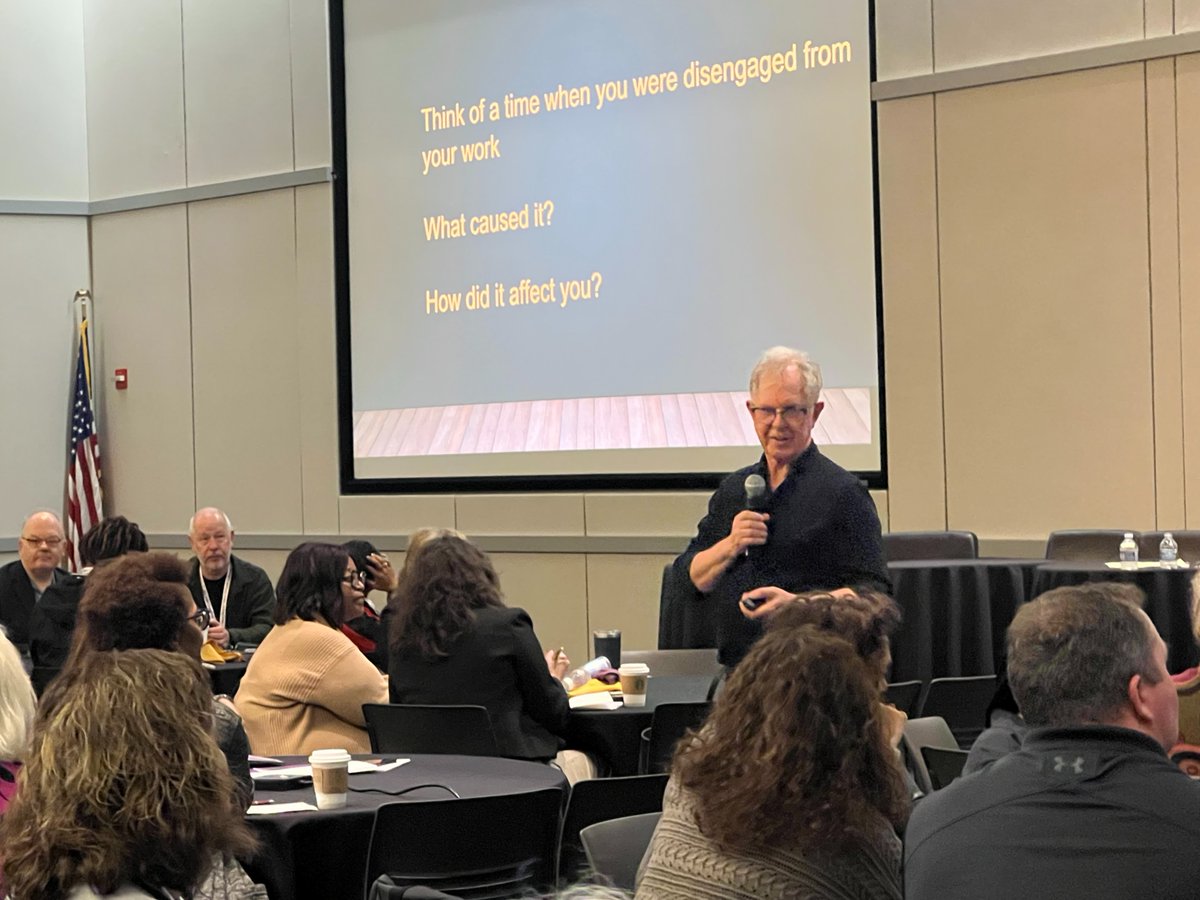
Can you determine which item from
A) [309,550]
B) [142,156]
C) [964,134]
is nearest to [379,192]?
[142,156]

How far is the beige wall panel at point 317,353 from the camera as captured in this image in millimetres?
10125

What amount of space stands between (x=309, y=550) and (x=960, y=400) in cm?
393

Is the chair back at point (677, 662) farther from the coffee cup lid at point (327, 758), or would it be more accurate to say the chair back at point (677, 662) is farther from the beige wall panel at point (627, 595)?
the beige wall panel at point (627, 595)

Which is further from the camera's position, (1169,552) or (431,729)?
(1169,552)

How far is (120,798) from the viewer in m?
2.02

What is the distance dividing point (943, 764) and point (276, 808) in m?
1.54

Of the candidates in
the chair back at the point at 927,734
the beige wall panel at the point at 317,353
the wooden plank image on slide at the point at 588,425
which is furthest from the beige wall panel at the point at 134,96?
the chair back at the point at 927,734

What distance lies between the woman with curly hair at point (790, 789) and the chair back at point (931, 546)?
16.8 ft

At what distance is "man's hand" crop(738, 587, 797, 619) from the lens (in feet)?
12.6

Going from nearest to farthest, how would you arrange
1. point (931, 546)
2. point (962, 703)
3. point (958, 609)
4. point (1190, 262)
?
point (962, 703), point (958, 609), point (1190, 262), point (931, 546)

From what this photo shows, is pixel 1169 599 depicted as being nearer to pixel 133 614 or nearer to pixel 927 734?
pixel 927 734

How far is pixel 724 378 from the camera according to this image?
332 inches

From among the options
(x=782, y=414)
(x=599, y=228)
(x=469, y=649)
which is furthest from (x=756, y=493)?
(x=599, y=228)

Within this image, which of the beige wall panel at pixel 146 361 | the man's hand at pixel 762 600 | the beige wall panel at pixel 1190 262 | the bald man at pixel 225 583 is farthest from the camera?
the beige wall panel at pixel 146 361
